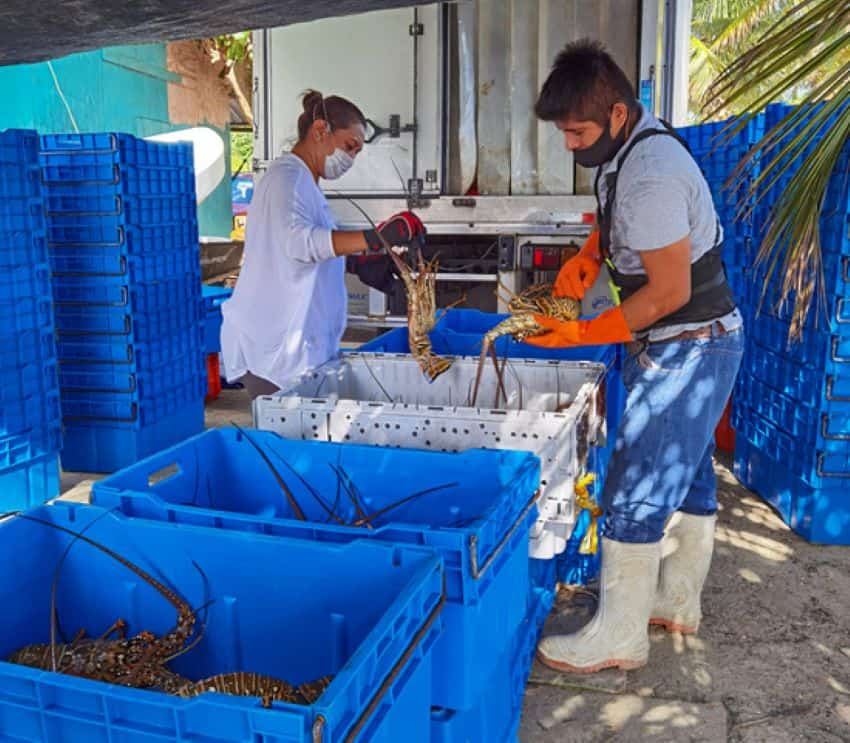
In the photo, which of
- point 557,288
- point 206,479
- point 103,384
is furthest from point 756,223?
point 103,384

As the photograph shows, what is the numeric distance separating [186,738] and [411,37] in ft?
19.3

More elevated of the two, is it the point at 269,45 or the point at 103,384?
the point at 269,45

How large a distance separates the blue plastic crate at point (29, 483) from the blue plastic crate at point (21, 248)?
1024 millimetres

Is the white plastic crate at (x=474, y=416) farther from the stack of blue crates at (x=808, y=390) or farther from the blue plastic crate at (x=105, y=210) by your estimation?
the blue plastic crate at (x=105, y=210)

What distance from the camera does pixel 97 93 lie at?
9.18 m

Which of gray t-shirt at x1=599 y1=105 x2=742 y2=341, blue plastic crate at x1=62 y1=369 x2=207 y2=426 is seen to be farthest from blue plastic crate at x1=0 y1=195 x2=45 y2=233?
gray t-shirt at x1=599 y1=105 x2=742 y2=341

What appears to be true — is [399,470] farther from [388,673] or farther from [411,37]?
[411,37]

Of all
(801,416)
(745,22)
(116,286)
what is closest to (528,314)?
(801,416)

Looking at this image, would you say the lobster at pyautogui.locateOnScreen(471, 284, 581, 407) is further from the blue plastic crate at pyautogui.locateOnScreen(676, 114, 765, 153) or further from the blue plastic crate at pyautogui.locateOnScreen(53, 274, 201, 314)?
the blue plastic crate at pyautogui.locateOnScreen(53, 274, 201, 314)

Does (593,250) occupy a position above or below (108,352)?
above

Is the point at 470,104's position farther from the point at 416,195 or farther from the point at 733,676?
the point at 733,676

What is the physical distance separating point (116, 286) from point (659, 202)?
357 cm

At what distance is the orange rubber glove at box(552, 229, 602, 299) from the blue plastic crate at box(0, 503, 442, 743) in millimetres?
1708

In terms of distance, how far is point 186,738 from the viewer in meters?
1.16
